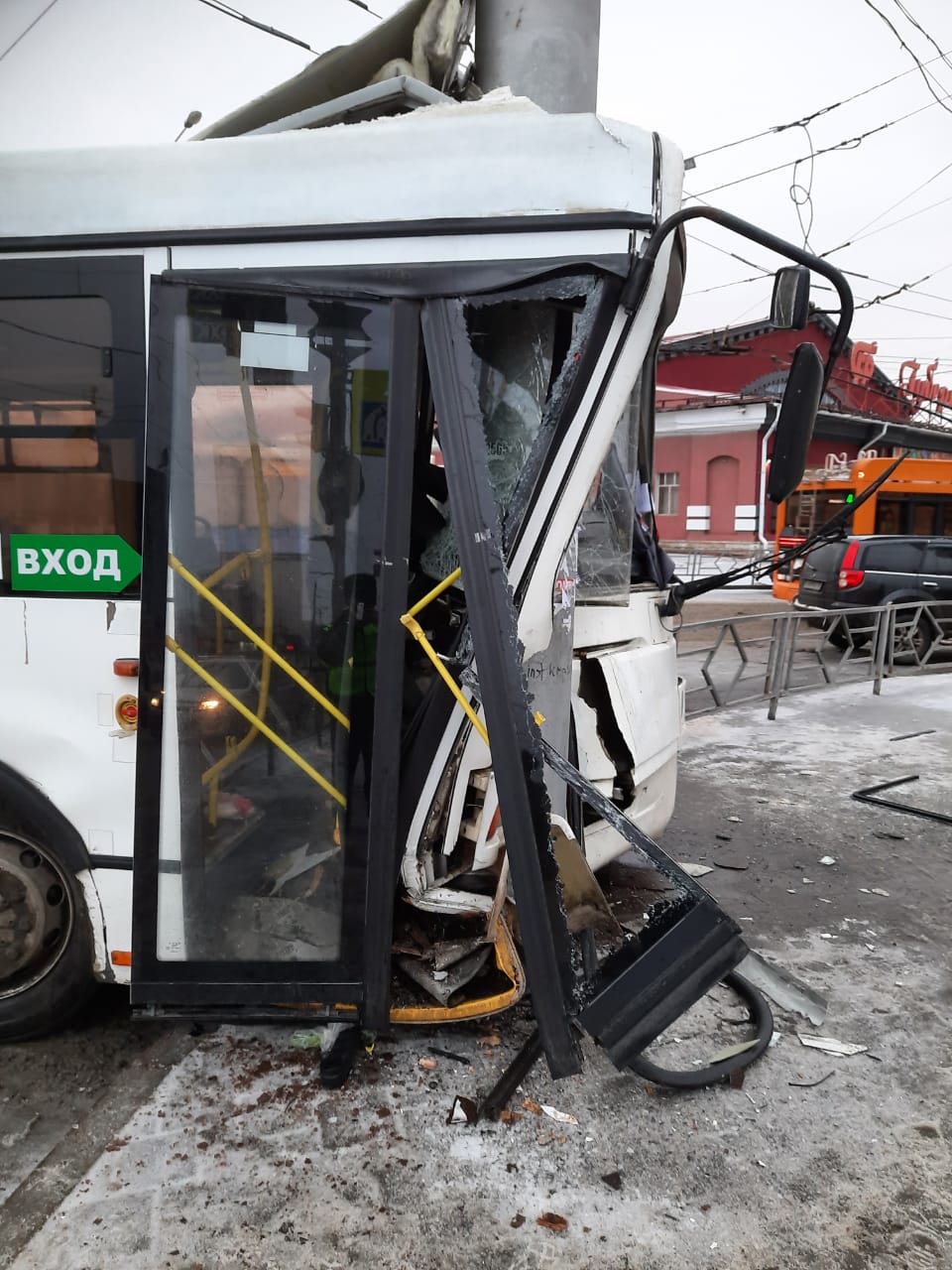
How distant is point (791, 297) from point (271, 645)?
1927 millimetres

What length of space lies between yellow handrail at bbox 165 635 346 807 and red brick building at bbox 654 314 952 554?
26504 millimetres

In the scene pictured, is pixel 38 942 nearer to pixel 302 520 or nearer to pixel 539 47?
pixel 302 520

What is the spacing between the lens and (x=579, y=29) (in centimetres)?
373

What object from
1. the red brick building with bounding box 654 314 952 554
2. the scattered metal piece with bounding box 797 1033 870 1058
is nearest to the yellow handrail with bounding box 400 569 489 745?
the scattered metal piece with bounding box 797 1033 870 1058

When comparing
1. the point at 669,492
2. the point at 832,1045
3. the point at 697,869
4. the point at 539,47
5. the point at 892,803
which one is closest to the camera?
the point at 832,1045

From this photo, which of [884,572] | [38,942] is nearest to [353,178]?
[38,942]

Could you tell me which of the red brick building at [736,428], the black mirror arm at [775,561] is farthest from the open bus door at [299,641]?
the red brick building at [736,428]

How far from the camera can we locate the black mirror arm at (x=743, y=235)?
250 centimetres

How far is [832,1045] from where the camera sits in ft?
10.9

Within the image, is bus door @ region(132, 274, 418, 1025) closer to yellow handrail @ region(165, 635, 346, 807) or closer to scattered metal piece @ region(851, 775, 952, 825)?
yellow handrail @ region(165, 635, 346, 807)

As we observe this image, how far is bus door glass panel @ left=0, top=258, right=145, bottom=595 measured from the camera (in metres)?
2.81

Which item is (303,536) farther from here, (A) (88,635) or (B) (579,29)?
(B) (579,29)

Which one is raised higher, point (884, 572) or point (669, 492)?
point (669, 492)

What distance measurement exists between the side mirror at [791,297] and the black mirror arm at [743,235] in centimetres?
4
